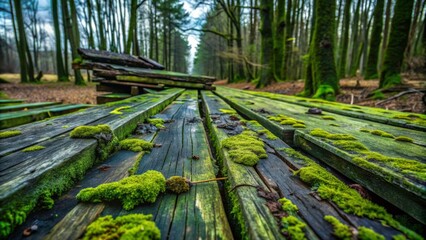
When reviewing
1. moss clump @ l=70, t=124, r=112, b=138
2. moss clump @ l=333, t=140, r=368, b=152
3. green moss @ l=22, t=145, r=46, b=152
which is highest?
moss clump @ l=70, t=124, r=112, b=138

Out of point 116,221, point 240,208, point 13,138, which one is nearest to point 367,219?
point 240,208

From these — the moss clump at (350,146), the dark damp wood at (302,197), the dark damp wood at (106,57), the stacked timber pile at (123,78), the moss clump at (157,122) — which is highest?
the dark damp wood at (106,57)

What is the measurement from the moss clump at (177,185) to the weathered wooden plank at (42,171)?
1.61ft

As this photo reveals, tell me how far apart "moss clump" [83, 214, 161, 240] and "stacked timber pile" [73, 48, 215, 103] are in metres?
4.72

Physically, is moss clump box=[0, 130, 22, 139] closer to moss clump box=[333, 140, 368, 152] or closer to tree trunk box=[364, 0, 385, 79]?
moss clump box=[333, 140, 368, 152]

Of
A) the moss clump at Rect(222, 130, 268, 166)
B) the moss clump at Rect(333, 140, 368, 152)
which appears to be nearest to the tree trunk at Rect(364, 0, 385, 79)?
the moss clump at Rect(333, 140, 368, 152)

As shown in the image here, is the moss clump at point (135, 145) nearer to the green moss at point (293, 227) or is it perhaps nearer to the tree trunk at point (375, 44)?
the green moss at point (293, 227)

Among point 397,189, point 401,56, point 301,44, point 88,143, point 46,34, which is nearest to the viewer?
point 397,189

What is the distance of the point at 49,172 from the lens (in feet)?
3.00

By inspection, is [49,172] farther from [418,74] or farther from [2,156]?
[418,74]

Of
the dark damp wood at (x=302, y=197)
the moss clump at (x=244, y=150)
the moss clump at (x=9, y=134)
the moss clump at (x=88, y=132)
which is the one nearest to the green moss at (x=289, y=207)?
the dark damp wood at (x=302, y=197)

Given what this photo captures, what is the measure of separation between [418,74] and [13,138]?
11205 millimetres

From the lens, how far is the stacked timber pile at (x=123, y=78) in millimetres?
5301

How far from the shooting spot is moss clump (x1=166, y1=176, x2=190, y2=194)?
97cm
